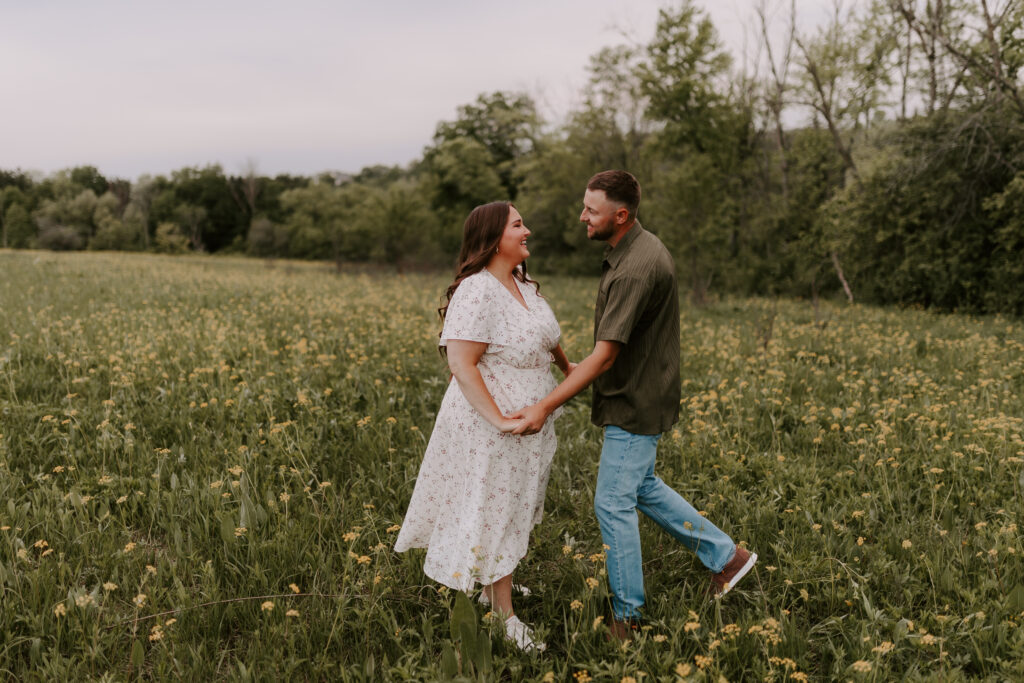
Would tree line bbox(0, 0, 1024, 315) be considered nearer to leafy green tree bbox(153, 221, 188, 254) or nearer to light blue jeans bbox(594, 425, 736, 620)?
light blue jeans bbox(594, 425, 736, 620)

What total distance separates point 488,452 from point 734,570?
4.69 ft

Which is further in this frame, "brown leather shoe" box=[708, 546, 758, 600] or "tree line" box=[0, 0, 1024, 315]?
"tree line" box=[0, 0, 1024, 315]

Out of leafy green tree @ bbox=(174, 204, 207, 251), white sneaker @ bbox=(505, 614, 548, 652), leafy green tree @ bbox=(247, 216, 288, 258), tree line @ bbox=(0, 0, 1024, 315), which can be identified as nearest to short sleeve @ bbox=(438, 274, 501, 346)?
white sneaker @ bbox=(505, 614, 548, 652)

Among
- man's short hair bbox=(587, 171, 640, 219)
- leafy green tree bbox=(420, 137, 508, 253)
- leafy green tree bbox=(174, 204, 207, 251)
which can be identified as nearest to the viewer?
man's short hair bbox=(587, 171, 640, 219)

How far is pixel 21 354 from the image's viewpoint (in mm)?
6648

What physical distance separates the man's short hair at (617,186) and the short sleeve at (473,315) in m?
0.66

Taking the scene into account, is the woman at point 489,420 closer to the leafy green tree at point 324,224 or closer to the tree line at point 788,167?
the tree line at point 788,167

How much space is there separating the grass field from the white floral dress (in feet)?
0.97

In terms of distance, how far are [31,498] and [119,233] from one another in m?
73.6

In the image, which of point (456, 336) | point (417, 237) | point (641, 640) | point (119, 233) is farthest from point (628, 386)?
point (119, 233)

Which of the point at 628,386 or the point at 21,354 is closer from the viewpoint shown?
the point at 628,386

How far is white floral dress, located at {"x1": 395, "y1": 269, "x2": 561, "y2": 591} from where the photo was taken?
9.18 ft

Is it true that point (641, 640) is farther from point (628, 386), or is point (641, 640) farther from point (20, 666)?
point (20, 666)

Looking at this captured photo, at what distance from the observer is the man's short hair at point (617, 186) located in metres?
2.76
